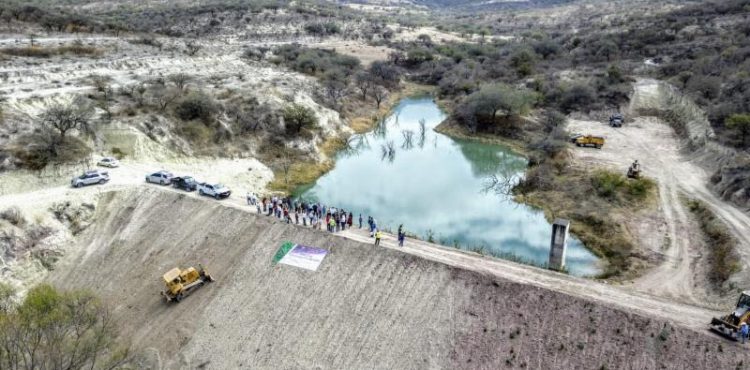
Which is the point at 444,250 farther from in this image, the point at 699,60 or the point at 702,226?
the point at 699,60

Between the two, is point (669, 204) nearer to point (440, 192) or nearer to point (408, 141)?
point (440, 192)

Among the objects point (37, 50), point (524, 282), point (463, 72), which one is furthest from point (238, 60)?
point (524, 282)

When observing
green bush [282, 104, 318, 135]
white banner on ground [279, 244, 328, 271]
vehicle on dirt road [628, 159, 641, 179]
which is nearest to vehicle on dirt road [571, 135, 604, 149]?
vehicle on dirt road [628, 159, 641, 179]

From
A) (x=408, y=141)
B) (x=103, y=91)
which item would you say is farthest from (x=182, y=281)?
(x=408, y=141)

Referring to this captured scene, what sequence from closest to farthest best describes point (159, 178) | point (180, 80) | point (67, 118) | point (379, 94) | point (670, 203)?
point (159, 178), point (670, 203), point (67, 118), point (180, 80), point (379, 94)

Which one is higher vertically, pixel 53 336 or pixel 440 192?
pixel 53 336
